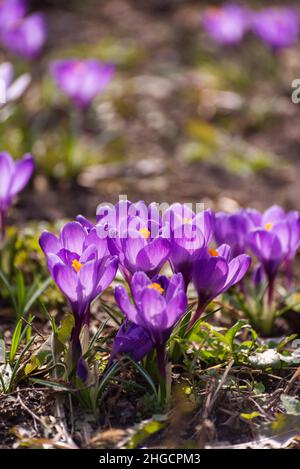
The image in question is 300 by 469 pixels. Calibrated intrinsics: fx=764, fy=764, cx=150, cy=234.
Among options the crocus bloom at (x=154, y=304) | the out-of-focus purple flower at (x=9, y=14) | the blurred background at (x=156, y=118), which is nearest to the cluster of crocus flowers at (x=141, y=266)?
the crocus bloom at (x=154, y=304)

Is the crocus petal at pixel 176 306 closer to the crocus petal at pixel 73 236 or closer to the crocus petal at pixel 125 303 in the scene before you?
the crocus petal at pixel 125 303

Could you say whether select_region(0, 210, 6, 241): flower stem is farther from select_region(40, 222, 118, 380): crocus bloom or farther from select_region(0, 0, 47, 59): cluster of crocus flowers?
select_region(0, 0, 47, 59): cluster of crocus flowers

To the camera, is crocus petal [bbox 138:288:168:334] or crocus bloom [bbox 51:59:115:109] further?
crocus bloom [bbox 51:59:115:109]

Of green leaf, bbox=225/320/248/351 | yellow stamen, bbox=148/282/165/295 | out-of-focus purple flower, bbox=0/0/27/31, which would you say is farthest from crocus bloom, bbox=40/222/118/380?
out-of-focus purple flower, bbox=0/0/27/31

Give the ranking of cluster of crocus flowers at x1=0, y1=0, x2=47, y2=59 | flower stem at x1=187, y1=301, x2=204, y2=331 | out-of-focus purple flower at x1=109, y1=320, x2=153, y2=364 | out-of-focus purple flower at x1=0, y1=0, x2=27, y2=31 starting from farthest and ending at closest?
1. out-of-focus purple flower at x1=0, y1=0, x2=27, y2=31
2. cluster of crocus flowers at x1=0, y1=0, x2=47, y2=59
3. flower stem at x1=187, y1=301, x2=204, y2=331
4. out-of-focus purple flower at x1=109, y1=320, x2=153, y2=364

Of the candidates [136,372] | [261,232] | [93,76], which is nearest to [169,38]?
[93,76]

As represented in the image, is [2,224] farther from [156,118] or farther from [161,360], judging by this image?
[156,118]

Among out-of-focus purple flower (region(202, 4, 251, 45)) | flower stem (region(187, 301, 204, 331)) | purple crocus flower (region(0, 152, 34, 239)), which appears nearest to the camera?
flower stem (region(187, 301, 204, 331))
